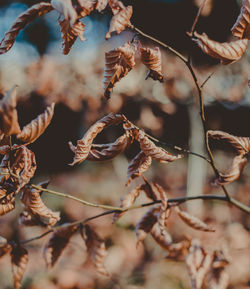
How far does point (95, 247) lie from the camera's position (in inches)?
33.9

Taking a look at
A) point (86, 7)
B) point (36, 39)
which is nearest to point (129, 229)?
point (86, 7)

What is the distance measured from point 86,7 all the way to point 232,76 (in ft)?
6.91

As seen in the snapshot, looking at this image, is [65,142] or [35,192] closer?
[35,192]

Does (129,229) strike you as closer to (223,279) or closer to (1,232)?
(1,232)

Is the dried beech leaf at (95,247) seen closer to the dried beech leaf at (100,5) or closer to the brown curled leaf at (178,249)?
the brown curled leaf at (178,249)

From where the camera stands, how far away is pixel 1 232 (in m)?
3.21

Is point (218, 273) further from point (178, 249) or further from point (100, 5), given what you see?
point (100, 5)

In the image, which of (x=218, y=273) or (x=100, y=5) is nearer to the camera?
(x=100, y=5)

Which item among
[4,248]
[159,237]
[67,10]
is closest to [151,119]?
[159,237]

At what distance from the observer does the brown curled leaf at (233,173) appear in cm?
71

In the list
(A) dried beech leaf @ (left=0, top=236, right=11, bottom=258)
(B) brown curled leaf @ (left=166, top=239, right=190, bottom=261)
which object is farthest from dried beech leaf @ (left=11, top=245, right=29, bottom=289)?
(B) brown curled leaf @ (left=166, top=239, right=190, bottom=261)

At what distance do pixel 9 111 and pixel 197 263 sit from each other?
65cm

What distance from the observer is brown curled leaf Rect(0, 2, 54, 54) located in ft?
1.78

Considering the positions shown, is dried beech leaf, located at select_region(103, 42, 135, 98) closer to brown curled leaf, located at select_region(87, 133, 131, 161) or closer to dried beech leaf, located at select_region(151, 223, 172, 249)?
brown curled leaf, located at select_region(87, 133, 131, 161)
